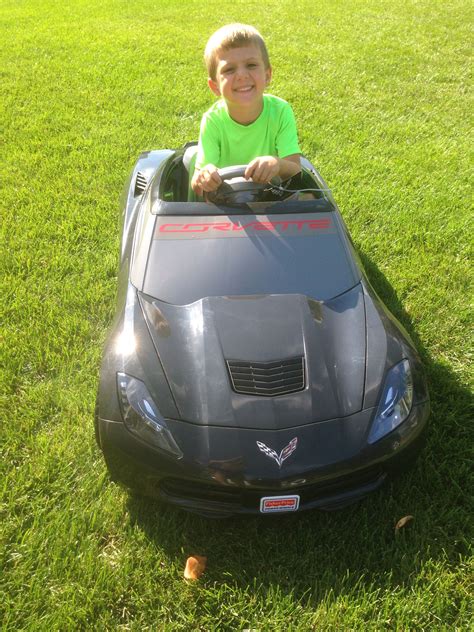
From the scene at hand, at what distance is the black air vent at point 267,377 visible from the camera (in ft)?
6.07

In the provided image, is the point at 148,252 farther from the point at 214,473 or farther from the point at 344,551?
the point at 344,551

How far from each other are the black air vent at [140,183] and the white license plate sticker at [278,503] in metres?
2.19

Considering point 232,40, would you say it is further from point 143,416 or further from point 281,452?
point 281,452

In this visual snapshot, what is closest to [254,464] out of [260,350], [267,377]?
[267,377]

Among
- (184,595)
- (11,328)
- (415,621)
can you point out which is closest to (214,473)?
(184,595)

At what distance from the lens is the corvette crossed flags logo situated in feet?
5.59

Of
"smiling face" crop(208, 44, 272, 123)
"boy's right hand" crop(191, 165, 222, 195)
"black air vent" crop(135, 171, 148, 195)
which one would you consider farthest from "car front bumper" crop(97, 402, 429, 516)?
"black air vent" crop(135, 171, 148, 195)

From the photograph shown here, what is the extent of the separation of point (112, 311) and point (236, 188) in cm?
112

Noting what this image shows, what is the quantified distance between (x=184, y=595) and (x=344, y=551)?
61 centimetres

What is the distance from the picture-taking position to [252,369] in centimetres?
190

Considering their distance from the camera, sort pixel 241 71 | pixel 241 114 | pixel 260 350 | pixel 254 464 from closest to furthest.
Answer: pixel 254 464
pixel 260 350
pixel 241 71
pixel 241 114

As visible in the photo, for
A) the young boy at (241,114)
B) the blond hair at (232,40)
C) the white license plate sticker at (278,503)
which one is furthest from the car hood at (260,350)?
the blond hair at (232,40)

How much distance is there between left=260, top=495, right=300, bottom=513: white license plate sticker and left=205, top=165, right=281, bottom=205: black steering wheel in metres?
1.35

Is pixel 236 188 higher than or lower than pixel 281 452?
higher
